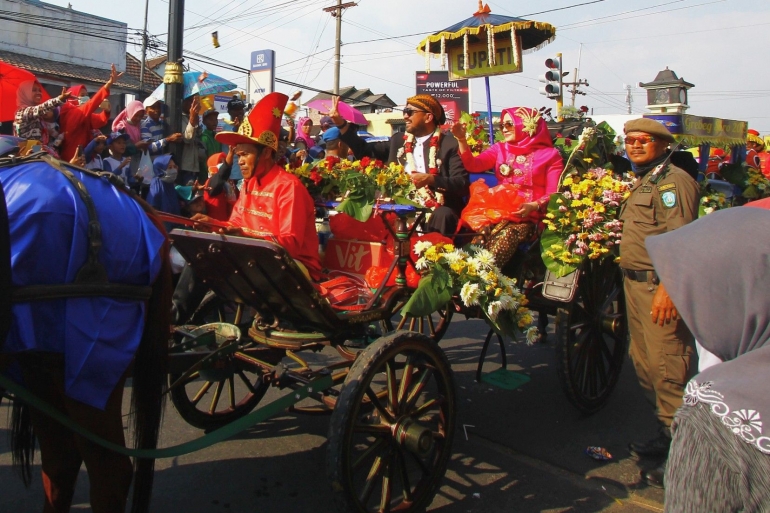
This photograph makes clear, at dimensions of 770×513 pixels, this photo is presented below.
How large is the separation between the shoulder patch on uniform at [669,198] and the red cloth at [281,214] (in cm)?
204

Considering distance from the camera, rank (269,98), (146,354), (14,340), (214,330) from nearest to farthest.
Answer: (14,340)
(146,354)
(214,330)
(269,98)

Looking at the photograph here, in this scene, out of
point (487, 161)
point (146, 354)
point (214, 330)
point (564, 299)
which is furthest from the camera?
point (487, 161)

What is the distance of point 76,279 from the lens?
2.45 meters

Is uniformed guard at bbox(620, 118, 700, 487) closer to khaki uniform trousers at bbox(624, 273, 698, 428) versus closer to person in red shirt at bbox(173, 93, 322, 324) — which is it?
khaki uniform trousers at bbox(624, 273, 698, 428)

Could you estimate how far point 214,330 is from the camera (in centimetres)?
359

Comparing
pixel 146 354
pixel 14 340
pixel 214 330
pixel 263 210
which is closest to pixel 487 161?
pixel 263 210

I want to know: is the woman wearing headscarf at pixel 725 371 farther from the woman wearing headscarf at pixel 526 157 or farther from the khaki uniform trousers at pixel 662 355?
the woman wearing headscarf at pixel 526 157

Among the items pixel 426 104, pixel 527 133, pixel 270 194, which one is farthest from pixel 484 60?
pixel 270 194

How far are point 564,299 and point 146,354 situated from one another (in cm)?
272

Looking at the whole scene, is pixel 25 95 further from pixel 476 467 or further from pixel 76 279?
pixel 476 467

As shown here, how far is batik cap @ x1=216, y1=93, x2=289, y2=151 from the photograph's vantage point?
3.80 m

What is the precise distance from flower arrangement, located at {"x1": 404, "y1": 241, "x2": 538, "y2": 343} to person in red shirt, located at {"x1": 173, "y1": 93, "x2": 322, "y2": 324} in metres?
0.65

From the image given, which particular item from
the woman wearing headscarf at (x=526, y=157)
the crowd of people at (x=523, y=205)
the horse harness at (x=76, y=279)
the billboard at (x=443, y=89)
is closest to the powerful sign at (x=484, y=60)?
the crowd of people at (x=523, y=205)

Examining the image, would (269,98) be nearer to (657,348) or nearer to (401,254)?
(401,254)
